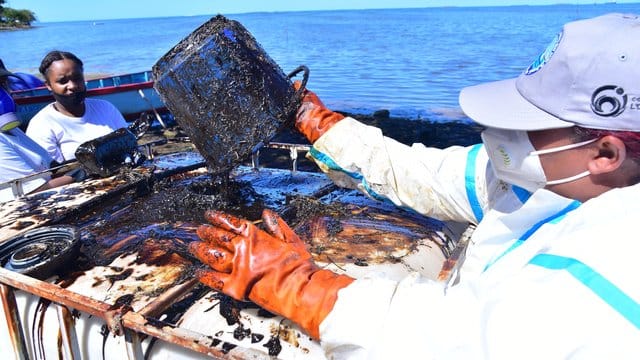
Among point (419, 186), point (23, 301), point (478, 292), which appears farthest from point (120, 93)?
point (478, 292)

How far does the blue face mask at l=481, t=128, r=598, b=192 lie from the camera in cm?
140

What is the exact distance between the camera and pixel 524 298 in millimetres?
1052

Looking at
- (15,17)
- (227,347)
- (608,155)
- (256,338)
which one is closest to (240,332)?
(256,338)

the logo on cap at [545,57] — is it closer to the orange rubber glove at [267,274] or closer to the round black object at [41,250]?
the orange rubber glove at [267,274]

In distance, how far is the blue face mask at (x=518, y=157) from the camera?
1396mm

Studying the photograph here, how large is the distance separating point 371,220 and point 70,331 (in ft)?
5.84

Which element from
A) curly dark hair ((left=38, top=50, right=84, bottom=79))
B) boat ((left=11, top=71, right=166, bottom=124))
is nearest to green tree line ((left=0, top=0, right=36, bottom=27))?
boat ((left=11, top=71, right=166, bottom=124))

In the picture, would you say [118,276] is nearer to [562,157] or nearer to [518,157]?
[518,157]

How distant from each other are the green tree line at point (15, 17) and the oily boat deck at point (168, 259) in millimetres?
92969

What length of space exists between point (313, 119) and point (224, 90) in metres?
0.54

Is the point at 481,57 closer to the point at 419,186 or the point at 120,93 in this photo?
the point at 120,93

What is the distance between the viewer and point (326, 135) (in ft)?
8.32

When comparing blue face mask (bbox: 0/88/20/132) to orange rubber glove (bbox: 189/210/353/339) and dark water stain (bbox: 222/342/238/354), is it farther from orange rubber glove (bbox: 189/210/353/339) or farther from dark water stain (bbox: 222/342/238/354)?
dark water stain (bbox: 222/342/238/354)

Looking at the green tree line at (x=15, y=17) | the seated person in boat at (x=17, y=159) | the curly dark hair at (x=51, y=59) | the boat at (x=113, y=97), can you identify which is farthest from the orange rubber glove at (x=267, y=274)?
the green tree line at (x=15, y=17)
